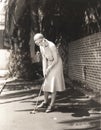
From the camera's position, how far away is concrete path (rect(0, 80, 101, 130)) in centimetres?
807

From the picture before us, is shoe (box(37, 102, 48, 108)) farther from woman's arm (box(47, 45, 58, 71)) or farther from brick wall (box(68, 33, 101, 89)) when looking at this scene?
brick wall (box(68, 33, 101, 89))

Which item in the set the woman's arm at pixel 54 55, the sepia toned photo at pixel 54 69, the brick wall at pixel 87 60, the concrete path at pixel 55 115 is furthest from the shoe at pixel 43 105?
the brick wall at pixel 87 60

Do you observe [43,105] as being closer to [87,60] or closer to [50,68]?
[50,68]

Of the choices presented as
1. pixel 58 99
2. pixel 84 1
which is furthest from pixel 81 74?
pixel 58 99

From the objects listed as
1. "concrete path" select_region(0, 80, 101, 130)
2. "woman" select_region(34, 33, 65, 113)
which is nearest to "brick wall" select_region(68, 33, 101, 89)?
"concrete path" select_region(0, 80, 101, 130)

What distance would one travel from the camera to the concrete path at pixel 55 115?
807 centimetres

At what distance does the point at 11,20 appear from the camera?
1767 centimetres

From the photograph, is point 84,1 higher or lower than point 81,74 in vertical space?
higher

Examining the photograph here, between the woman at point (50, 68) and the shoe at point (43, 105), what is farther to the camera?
the shoe at point (43, 105)

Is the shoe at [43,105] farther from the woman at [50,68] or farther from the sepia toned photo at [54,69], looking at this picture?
the woman at [50,68]

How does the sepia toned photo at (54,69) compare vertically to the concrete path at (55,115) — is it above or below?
above

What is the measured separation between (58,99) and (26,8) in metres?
6.16

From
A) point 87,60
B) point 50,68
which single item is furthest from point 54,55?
→ point 87,60

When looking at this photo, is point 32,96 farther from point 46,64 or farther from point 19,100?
point 46,64
